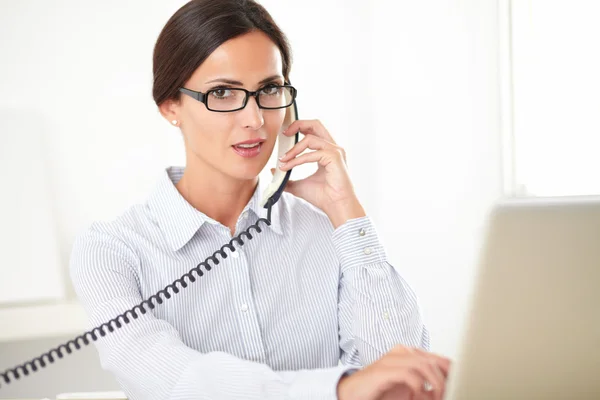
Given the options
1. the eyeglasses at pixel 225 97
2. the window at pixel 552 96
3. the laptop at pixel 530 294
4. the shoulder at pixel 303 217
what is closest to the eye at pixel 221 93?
the eyeglasses at pixel 225 97

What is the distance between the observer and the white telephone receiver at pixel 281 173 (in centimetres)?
165

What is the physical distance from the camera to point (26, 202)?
282 cm

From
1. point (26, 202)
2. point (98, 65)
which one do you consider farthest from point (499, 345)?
point (98, 65)

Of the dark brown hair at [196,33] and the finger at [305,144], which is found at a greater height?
the dark brown hair at [196,33]

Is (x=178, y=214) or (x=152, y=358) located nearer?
(x=152, y=358)

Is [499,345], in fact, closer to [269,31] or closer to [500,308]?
[500,308]

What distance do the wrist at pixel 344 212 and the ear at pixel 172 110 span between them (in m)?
0.42

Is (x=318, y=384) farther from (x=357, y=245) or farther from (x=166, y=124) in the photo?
(x=166, y=124)

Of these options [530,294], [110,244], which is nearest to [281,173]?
[110,244]

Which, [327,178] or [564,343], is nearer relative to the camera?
[564,343]

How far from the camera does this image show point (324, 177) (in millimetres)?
1733

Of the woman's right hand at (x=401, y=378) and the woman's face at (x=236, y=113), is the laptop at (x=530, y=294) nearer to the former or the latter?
the woman's right hand at (x=401, y=378)

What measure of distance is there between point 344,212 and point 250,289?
273mm

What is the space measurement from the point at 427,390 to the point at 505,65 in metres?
1.92
